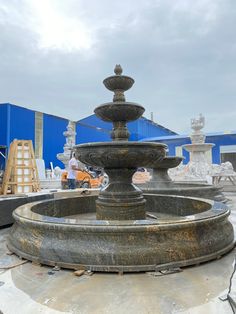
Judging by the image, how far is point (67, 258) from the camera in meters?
2.13

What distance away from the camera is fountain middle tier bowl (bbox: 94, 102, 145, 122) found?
11.0ft

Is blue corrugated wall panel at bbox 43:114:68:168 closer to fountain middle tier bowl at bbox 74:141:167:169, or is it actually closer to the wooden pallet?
the wooden pallet

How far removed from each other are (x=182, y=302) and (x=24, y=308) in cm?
93

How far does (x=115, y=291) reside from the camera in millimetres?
1718

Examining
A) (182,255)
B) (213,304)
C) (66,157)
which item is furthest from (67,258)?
(66,157)

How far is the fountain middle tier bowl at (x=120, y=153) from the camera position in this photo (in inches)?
113

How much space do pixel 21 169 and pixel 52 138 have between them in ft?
46.4

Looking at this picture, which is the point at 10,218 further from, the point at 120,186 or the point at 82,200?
the point at 120,186

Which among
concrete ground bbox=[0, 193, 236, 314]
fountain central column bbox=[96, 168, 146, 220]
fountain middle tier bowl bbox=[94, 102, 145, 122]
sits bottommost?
concrete ground bbox=[0, 193, 236, 314]

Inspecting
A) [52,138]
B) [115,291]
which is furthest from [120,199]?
[52,138]

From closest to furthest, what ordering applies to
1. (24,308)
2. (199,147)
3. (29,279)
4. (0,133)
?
(24,308)
(29,279)
(199,147)
(0,133)

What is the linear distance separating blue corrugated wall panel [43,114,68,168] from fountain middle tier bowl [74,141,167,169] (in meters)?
19.6

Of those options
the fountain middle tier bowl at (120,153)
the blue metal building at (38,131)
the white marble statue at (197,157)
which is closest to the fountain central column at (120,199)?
the fountain middle tier bowl at (120,153)

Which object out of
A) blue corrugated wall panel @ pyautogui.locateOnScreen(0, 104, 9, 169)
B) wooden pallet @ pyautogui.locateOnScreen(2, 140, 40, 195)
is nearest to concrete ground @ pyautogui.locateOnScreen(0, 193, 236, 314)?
wooden pallet @ pyautogui.locateOnScreen(2, 140, 40, 195)
